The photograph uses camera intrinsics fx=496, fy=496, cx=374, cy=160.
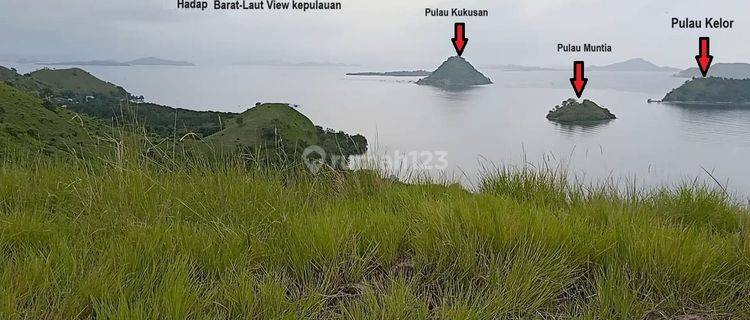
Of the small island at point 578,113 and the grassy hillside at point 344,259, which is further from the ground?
the small island at point 578,113

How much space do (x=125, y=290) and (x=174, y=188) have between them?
152cm

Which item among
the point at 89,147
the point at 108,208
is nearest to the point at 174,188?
the point at 108,208

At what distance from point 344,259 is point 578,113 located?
25.4m

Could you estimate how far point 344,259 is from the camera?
2.35m

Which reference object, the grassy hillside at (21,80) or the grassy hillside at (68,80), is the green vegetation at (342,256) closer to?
the grassy hillside at (68,80)

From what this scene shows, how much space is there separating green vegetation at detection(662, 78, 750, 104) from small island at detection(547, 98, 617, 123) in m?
13.2

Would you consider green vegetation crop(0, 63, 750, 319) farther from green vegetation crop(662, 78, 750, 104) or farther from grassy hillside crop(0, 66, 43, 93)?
grassy hillside crop(0, 66, 43, 93)

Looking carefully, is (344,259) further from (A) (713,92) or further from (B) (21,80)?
(B) (21,80)

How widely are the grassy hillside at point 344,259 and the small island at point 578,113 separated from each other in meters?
22.4

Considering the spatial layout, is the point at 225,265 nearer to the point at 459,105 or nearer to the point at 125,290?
the point at 125,290

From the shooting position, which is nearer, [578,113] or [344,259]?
[344,259]

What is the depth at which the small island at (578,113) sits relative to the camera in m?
24.4

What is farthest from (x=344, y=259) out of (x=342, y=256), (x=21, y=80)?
(x=21, y=80)

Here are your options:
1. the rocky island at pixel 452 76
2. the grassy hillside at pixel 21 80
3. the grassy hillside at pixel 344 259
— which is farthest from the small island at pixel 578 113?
the grassy hillside at pixel 21 80
